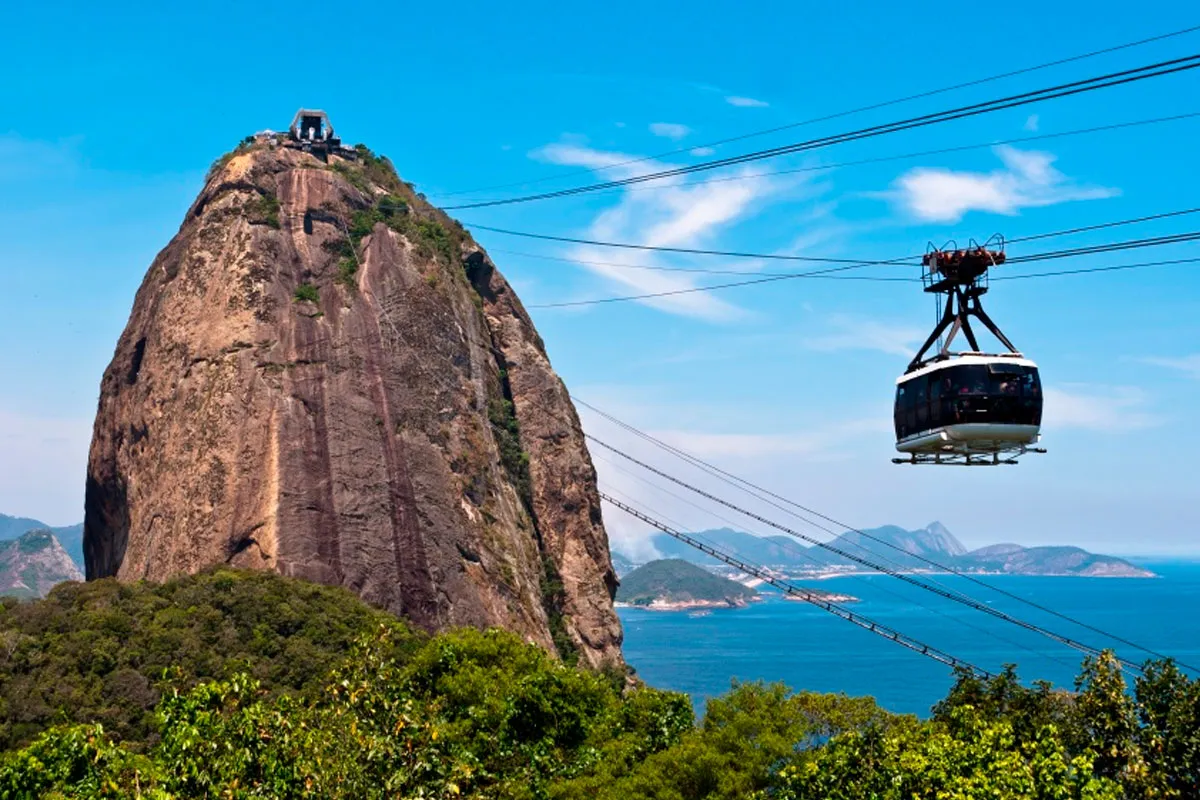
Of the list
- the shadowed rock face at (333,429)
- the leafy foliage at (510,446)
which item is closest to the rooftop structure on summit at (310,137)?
the shadowed rock face at (333,429)

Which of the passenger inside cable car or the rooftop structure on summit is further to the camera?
the rooftop structure on summit

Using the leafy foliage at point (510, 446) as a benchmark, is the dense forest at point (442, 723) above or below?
below

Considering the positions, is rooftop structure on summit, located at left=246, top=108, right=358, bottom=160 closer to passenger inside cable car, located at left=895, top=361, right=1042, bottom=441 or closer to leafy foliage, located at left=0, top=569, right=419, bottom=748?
leafy foliage, located at left=0, top=569, right=419, bottom=748

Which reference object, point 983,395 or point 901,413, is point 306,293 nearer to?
point 901,413

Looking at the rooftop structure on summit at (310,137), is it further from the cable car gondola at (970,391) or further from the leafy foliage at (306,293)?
the cable car gondola at (970,391)

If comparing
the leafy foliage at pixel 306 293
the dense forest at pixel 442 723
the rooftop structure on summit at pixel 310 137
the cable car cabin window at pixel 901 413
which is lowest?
the dense forest at pixel 442 723

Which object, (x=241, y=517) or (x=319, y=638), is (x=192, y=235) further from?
(x=319, y=638)

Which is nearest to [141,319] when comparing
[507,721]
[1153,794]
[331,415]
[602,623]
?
[331,415]

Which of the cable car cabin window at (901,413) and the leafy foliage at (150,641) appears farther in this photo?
the leafy foliage at (150,641)

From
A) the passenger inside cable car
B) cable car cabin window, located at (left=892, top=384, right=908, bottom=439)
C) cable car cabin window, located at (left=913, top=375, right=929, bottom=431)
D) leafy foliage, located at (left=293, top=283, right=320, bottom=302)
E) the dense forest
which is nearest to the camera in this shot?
the dense forest

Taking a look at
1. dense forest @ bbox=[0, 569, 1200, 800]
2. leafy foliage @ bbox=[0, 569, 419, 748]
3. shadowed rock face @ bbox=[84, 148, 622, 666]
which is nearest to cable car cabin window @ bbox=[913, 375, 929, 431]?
dense forest @ bbox=[0, 569, 1200, 800]
